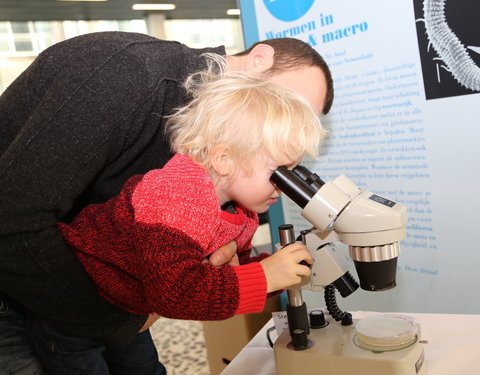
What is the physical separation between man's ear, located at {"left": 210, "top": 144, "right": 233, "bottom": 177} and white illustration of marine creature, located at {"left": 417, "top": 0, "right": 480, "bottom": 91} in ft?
2.47

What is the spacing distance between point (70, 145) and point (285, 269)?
43cm

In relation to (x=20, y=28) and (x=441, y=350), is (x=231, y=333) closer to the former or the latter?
(x=441, y=350)

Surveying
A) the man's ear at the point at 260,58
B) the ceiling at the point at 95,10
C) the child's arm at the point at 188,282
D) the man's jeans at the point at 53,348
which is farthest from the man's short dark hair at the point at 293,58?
the ceiling at the point at 95,10

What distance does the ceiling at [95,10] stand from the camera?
4723mm

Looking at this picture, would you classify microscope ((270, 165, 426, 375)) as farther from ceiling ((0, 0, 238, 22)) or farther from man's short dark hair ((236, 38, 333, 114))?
ceiling ((0, 0, 238, 22))

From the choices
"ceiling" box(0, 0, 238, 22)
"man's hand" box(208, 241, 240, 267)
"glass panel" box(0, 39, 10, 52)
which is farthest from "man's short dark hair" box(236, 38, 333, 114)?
"glass panel" box(0, 39, 10, 52)

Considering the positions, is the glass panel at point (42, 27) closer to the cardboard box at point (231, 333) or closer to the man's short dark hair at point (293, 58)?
the cardboard box at point (231, 333)

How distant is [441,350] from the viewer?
94 cm

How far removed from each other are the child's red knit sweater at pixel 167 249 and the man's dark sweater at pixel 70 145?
5cm

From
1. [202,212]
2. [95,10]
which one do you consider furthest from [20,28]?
[202,212]

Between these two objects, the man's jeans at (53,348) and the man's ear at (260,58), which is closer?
the man's jeans at (53,348)

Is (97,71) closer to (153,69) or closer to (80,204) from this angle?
(153,69)

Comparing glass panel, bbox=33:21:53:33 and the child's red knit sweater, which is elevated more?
glass panel, bbox=33:21:53:33

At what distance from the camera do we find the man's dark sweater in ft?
2.74
